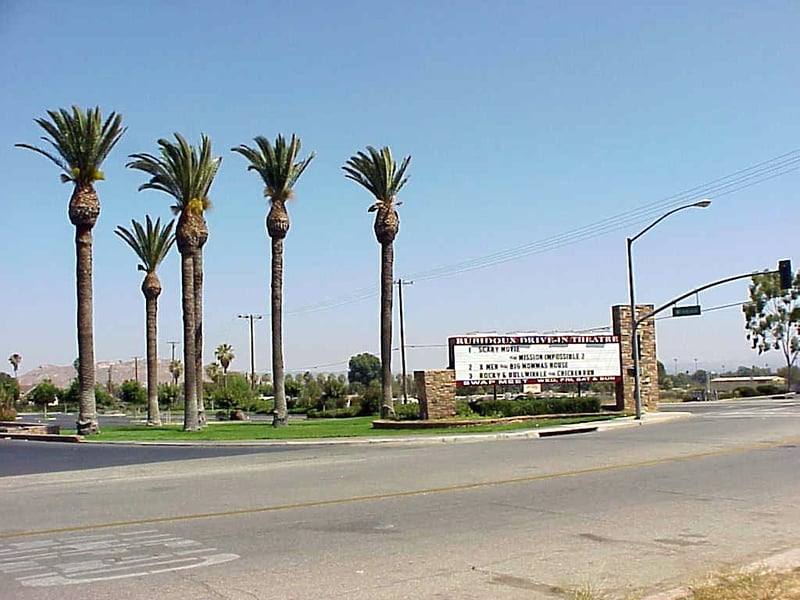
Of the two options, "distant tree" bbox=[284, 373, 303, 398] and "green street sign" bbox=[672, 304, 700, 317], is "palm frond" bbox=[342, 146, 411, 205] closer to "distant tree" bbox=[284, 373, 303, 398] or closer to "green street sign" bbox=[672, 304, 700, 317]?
"green street sign" bbox=[672, 304, 700, 317]

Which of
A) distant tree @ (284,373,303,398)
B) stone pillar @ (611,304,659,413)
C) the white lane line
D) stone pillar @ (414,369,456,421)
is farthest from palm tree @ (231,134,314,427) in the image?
distant tree @ (284,373,303,398)

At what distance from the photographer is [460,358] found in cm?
4391

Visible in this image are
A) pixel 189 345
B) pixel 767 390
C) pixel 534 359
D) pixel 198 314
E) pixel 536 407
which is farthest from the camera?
pixel 767 390

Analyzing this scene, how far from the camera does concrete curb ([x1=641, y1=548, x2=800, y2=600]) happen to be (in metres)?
8.17

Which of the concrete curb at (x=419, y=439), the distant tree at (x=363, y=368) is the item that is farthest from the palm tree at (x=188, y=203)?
the distant tree at (x=363, y=368)

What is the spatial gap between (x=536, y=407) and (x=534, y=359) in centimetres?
234

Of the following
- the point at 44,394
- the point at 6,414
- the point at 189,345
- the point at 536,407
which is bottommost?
the point at 536,407

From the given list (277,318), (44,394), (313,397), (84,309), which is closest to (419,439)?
(277,318)

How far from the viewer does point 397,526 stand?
40.9 feet

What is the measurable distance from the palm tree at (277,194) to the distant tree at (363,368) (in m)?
143

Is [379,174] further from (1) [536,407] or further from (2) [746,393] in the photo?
(2) [746,393]

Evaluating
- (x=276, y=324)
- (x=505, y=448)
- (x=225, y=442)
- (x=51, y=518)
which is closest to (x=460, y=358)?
(x=276, y=324)

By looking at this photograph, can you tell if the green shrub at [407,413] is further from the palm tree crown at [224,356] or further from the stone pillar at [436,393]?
the palm tree crown at [224,356]

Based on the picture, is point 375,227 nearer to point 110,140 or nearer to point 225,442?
point 110,140
